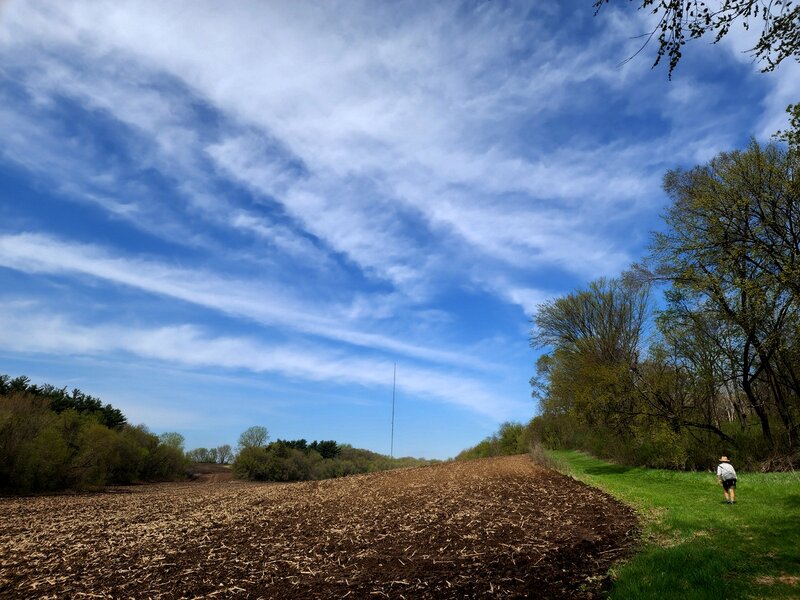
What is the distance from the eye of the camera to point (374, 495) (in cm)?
2011

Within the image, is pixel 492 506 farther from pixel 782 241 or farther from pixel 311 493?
pixel 782 241

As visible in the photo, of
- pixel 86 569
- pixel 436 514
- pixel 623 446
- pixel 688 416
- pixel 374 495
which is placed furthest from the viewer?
pixel 623 446

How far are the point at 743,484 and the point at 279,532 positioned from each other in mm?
17204

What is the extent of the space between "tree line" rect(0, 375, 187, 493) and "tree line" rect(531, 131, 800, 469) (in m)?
36.4

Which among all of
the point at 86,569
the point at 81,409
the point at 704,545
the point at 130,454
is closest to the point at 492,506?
the point at 704,545

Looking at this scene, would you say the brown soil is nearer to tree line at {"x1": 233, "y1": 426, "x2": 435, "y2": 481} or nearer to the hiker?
the hiker

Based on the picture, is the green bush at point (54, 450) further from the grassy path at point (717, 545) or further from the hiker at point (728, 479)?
the hiker at point (728, 479)

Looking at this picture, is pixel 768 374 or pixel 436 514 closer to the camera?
pixel 436 514

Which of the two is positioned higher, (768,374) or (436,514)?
(768,374)

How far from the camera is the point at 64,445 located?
35406 mm

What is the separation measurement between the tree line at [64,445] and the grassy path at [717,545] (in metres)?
36.2

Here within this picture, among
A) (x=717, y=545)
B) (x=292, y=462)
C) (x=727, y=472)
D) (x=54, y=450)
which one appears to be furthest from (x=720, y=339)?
(x=292, y=462)

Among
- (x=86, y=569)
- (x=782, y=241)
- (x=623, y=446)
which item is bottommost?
(x=86, y=569)

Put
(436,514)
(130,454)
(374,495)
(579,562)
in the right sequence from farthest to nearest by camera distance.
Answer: (130,454) < (374,495) < (436,514) < (579,562)
